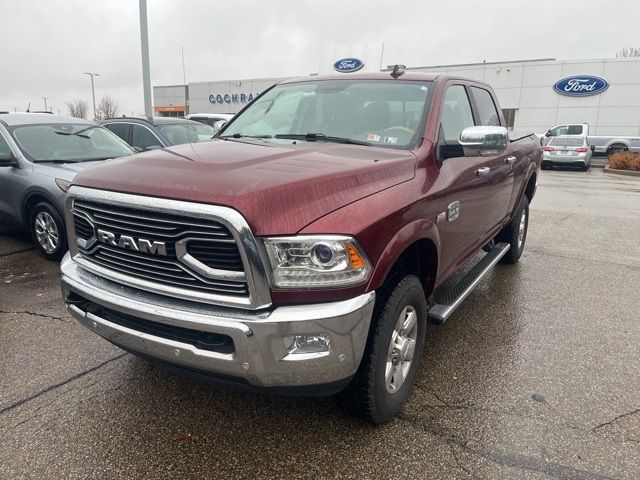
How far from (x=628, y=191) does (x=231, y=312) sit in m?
14.7

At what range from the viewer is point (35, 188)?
5.49 meters

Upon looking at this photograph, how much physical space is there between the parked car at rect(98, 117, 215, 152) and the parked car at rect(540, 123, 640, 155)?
59.0 ft

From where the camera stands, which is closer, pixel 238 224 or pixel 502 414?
pixel 238 224

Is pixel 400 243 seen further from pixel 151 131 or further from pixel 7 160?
pixel 151 131

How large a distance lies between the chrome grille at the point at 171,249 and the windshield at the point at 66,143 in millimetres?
4013

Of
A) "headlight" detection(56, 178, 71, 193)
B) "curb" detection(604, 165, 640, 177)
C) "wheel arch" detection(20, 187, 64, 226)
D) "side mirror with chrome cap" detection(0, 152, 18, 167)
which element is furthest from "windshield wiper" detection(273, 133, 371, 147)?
"curb" detection(604, 165, 640, 177)

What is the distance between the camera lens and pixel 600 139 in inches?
984

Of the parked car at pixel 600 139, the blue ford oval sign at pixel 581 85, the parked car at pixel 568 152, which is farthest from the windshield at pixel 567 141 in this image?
the blue ford oval sign at pixel 581 85

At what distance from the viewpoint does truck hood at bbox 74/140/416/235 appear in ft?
6.75

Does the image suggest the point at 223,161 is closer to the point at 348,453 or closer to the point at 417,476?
the point at 348,453

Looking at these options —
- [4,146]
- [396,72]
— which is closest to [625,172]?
[396,72]

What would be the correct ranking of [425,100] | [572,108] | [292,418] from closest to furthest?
[292,418]
[425,100]
[572,108]

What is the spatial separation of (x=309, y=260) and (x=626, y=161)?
2179 centimetres

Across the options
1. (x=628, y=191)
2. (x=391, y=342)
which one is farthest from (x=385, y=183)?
(x=628, y=191)
